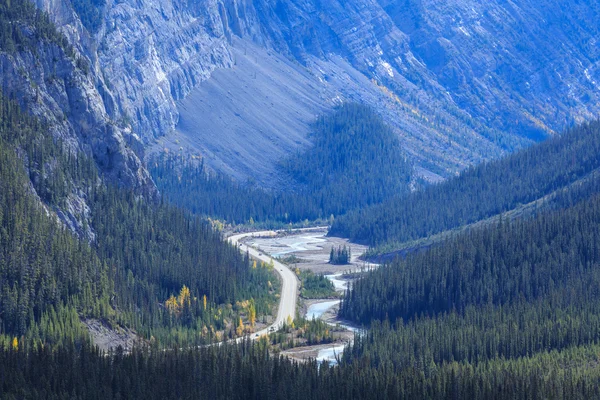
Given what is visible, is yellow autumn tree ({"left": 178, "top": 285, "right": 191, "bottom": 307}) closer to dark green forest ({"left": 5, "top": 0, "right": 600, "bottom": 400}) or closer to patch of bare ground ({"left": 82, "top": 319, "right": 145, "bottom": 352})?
dark green forest ({"left": 5, "top": 0, "right": 600, "bottom": 400})

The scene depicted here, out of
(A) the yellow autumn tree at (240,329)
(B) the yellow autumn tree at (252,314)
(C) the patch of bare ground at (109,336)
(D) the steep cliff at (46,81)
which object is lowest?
(C) the patch of bare ground at (109,336)

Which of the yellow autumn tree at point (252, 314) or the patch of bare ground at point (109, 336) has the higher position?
the yellow autumn tree at point (252, 314)

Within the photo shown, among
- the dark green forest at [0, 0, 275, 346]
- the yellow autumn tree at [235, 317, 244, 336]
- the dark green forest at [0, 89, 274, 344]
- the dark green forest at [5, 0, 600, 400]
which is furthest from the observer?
the yellow autumn tree at [235, 317, 244, 336]

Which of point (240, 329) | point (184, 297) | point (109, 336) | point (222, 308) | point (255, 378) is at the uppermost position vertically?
point (184, 297)

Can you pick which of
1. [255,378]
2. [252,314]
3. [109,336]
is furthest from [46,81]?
[255,378]

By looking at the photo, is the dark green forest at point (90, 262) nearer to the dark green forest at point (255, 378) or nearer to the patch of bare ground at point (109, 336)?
the patch of bare ground at point (109, 336)

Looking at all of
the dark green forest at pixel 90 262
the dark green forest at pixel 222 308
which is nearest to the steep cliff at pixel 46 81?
the dark green forest at pixel 222 308

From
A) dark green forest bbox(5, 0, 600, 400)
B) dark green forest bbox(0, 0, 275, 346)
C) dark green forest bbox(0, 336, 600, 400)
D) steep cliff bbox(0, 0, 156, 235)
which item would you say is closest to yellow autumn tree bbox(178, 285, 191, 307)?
dark green forest bbox(0, 0, 275, 346)

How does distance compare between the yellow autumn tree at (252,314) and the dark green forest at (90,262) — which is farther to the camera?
the yellow autumn tree at (252,314)

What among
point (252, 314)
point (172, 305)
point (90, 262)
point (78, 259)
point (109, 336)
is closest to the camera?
point (109, 336)

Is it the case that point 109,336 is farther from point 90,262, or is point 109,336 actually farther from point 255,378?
point 255,378

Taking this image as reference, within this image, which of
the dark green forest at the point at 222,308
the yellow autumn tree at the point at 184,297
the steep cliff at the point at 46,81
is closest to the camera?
the dark green forest at the point at 222,308
